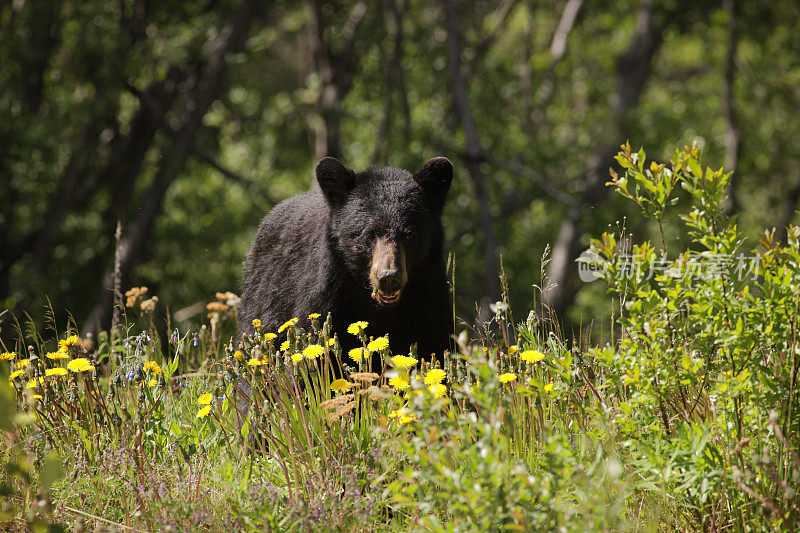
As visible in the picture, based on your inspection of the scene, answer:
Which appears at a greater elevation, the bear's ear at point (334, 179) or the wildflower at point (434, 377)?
the bear's ear at point (334, 179)

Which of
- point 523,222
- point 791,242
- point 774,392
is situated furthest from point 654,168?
point 523,222

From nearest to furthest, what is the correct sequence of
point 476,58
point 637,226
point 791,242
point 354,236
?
1. point 791,242
2. point 354,236
3. point 476,58
4. point 637,226

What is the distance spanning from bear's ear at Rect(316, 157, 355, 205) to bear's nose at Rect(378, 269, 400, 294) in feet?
2.82

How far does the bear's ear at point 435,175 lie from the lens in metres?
5.18

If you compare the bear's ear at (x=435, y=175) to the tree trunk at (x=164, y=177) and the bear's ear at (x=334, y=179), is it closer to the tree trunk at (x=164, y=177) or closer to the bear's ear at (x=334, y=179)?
the bear's ear at (x=334, y=179)

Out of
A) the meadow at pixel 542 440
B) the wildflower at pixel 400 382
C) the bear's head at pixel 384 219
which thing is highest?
the bear's head at pixel 384 219

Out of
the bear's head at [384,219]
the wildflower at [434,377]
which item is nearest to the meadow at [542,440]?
the wildflower at [434,377]

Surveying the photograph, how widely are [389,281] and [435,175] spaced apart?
1069mm

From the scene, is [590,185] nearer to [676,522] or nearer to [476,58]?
[476,58]

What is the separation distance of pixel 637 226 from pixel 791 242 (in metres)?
12.6

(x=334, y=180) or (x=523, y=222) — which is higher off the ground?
(x=334, y=180)

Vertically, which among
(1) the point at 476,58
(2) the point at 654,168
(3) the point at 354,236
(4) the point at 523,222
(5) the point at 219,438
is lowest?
(4) the point at 523,222

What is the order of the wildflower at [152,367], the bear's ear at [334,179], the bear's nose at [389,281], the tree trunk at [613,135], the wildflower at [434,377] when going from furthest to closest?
the tree trunk at [613,135] → the bear's ear at [334,179] → the bear's nose at [389,281] → the wildflower at [152,367] → the wildflower at [434,377]

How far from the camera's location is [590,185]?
50.5 ft
